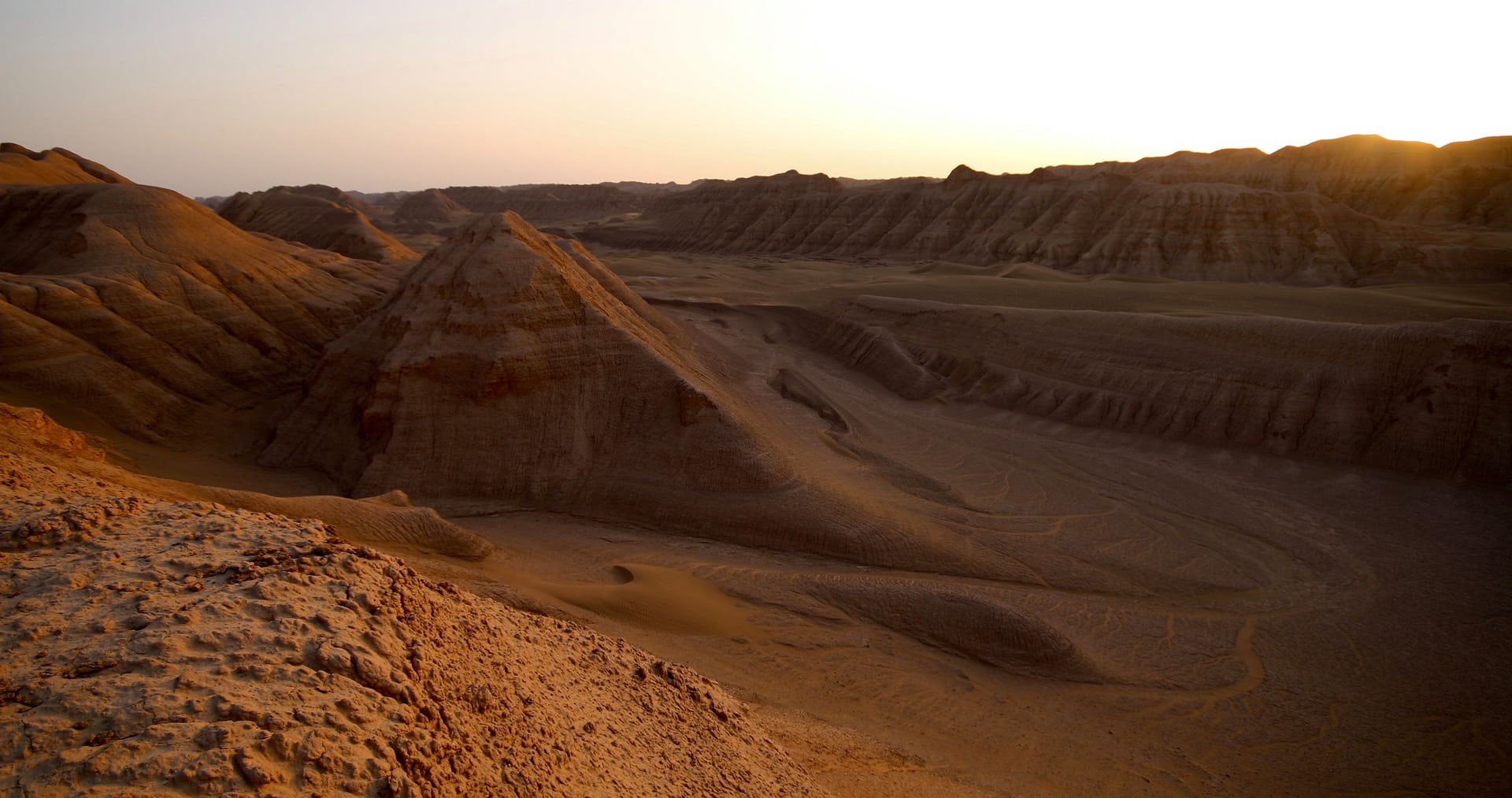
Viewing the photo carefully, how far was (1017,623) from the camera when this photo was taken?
32.2 ft

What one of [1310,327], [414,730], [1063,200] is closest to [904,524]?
[414,730]

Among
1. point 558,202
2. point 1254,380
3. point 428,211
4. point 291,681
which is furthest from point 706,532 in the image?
point 558,202

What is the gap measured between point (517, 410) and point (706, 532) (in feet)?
13.1

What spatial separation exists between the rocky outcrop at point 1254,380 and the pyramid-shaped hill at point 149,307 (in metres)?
15.8

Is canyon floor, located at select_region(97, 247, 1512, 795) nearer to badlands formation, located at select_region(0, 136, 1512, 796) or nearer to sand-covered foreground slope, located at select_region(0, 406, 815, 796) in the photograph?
badlands formation, located at select_region(0, 136, 1512, 796)

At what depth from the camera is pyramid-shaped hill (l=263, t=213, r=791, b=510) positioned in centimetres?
1347

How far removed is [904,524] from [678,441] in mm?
3990

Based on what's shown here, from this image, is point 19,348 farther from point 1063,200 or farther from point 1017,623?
point 1063,200

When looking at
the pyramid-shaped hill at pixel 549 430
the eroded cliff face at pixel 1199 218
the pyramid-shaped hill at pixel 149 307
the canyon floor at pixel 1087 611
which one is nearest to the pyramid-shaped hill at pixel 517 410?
the pyramid-shaped hill at pixel 549 430

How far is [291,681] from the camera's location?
4145 millimetres

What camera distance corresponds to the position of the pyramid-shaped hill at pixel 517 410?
13.5 meters

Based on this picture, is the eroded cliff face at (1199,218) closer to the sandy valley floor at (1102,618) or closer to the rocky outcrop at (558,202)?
the sandy valley floor at (1102,618)

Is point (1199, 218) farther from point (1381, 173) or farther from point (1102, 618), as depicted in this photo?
point (1102, 618)

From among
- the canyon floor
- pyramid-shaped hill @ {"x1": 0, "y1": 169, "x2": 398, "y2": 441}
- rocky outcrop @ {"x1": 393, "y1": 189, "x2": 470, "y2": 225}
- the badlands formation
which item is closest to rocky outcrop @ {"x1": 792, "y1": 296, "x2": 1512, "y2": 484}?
the badlands formation
